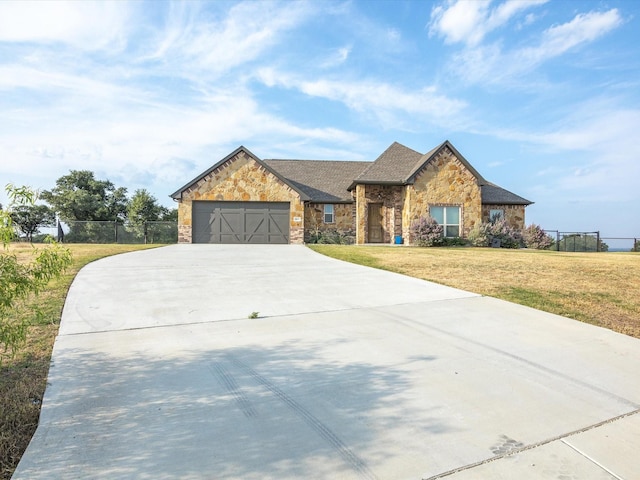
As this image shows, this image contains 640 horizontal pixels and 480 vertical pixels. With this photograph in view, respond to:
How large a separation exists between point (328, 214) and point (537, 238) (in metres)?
13.3

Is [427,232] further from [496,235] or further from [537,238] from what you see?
[537,238]

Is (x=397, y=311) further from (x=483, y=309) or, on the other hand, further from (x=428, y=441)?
(x=428, y=441)

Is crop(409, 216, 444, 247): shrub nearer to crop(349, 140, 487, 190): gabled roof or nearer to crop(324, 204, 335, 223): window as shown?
crop(349, 140, 487, 190): gabled roof

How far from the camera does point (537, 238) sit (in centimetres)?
2444

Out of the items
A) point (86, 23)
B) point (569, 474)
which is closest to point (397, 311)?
point (569, 474)

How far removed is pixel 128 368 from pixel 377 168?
22.8 meters

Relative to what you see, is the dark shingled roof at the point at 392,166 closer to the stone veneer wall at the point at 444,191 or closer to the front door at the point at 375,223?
the stone veneer wall at the point at 444,191

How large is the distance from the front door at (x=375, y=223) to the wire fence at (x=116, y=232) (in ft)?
45.8

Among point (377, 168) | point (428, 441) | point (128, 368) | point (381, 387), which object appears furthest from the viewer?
point (377, 168)

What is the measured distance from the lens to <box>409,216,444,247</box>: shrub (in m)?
22.4

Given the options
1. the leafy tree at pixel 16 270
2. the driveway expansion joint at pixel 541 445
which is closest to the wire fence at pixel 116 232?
the leafy tree at pixel 16 270

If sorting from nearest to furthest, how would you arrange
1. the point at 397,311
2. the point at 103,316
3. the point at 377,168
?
the point at 103,316, the point at 397,311, the point at 377,168

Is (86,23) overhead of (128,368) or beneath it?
overhead

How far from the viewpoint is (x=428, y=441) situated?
2770 mm
